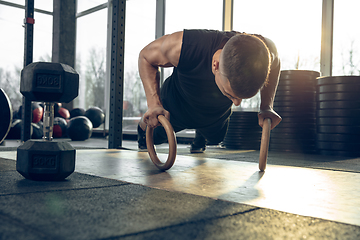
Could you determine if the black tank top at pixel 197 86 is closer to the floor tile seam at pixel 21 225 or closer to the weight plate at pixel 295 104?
the floor tile seam at pixel 21 225

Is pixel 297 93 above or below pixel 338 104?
above

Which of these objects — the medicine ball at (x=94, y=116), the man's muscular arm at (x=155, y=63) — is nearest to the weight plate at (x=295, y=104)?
the man's muscular arm at (x=155, y=63)

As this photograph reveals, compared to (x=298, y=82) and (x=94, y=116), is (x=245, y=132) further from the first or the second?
(x=94, y=116)

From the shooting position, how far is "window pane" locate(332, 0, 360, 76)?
388cm

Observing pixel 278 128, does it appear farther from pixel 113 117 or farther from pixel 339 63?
pixel 113 117

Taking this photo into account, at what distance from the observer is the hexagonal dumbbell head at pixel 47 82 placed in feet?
4.25

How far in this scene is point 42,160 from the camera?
4.27 feet

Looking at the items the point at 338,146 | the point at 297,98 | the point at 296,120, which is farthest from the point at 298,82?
the point at 338,146

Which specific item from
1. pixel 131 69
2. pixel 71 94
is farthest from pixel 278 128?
pixel 131 69

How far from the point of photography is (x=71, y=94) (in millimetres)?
1381

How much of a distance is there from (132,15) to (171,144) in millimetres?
6085

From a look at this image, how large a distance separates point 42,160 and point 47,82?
33 centimetres

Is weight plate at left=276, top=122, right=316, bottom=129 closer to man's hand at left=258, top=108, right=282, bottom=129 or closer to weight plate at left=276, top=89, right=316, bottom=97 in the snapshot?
weight plate at left=276, top=89, right=316, bottom=97

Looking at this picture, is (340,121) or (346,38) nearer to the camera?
(340,121)
